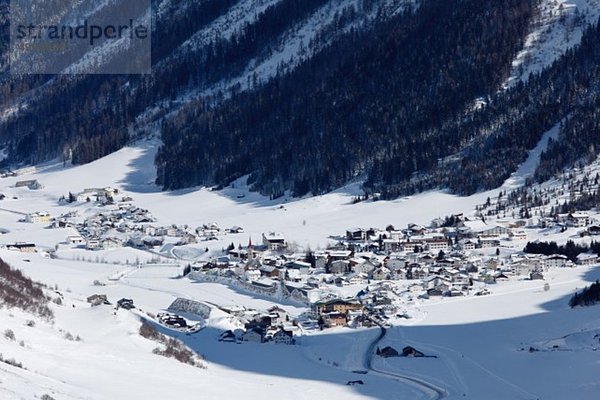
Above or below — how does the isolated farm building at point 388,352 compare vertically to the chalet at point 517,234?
below

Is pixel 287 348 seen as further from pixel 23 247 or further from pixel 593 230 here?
pixel 23 247

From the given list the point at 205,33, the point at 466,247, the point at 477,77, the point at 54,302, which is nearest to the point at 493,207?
the point at 466,247

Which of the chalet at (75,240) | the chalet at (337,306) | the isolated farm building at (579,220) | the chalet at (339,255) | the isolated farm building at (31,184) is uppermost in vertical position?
the isolated farm building at (31,184)

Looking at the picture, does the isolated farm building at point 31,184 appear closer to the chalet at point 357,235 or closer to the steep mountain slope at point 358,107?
the steep mountain slope at point 358,107

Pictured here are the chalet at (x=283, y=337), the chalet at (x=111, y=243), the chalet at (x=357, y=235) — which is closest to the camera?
the chalet at (x=283, y=337)

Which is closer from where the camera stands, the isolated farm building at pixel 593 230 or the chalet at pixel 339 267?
the chalet at pixel 339 267

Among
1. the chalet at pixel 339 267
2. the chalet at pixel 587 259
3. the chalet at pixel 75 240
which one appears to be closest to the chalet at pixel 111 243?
the chalet at pixel 75 240

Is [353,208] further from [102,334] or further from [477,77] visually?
[102,334]
